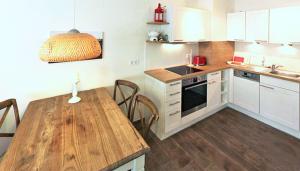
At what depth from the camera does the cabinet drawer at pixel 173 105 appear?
2.51 metres

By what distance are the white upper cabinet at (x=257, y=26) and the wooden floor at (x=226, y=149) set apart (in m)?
1.51

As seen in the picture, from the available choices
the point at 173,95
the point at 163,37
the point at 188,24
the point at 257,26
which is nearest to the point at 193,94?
the point at 173,95

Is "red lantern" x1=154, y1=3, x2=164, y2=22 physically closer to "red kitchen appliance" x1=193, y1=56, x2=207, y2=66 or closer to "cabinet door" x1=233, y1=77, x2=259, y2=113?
"red kitchen appliance" x1=193, y1=56, x2=207, y2=66

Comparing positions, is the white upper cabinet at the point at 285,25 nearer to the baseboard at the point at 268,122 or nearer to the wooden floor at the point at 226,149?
the baseboard at the point at 268,122

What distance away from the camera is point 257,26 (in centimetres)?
295

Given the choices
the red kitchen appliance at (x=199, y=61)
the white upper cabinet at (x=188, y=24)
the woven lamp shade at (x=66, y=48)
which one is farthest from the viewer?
the red kitchen appliance at (x=199, y=61)

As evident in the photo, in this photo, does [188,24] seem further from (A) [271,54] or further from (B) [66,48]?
(B) [66,48]

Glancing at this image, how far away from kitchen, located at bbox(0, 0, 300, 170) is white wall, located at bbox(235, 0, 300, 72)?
2 centimetres

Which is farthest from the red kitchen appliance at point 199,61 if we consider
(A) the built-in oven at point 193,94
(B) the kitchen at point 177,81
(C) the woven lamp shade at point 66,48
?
(C) the woven lamp shade at point 66,48

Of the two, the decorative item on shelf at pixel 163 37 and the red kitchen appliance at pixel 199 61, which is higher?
the decorative item on shelf at pixel 163 37

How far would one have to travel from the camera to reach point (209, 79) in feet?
9.83

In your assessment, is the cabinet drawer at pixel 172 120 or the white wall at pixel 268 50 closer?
the cabinet drawer at pixel 172 120

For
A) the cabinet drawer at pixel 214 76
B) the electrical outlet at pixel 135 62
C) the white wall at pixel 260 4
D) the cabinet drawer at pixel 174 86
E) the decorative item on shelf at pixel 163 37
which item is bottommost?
the cabinet drawer at pixel 174 86

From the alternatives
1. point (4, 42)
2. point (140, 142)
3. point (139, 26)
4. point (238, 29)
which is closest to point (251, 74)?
point (238, 29)
